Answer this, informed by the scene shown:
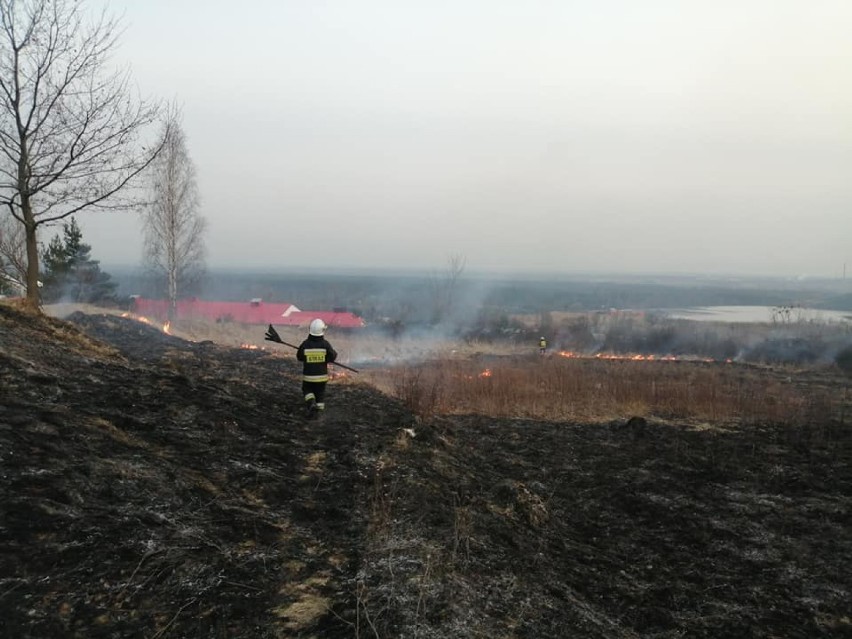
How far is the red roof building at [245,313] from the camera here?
32.8m

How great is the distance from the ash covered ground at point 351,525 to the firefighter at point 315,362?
1.17 feet

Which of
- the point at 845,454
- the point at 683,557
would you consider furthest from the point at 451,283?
the point at 683,557

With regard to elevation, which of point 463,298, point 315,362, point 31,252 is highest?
point 31,252

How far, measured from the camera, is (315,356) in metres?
7.44

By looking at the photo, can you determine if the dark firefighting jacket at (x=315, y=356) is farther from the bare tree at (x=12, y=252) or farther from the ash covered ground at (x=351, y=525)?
the bare tree at (x=12, y=252)

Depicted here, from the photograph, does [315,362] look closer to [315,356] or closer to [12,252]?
[315,356]

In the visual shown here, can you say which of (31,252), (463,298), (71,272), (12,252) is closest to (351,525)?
(31,252)

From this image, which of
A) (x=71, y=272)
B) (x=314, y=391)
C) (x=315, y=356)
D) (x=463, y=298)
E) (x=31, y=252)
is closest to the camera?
(x=315, y=356)

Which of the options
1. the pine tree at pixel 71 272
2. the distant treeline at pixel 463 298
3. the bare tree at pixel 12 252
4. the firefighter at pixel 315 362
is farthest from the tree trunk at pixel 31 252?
the distant treeline at pixel 463 298

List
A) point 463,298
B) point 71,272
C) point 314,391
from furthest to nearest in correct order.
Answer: point 463,298, point 71,272, point 314,391

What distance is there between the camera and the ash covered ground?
3.04 metres

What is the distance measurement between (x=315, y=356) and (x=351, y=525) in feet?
11.1

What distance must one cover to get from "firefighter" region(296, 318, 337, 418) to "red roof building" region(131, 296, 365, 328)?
88.0 feet

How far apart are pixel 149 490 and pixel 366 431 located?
11.6 ft
